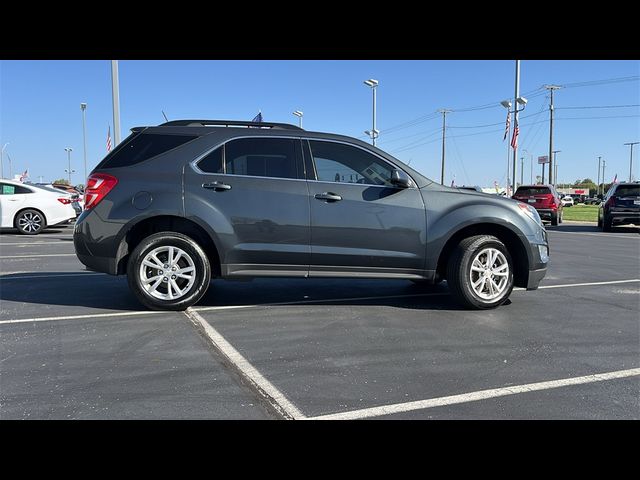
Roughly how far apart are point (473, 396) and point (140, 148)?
13.2 feet

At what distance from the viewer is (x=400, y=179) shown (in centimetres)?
520

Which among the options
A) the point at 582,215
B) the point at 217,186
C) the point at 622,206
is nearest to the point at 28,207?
the point at 217,186

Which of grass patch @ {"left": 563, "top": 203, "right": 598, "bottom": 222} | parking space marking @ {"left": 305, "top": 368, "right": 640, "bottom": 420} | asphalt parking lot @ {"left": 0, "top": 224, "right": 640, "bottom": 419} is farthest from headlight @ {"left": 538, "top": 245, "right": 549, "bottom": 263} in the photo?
grass patch @ {"left": 563, "top": 203, "right": 598, "bottom": 222}

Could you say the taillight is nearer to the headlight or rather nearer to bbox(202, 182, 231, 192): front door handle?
bbox(202, 182, 231, 192): front door handle

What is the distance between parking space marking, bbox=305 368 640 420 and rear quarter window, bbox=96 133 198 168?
348cm

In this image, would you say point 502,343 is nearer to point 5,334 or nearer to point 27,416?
point 27,416

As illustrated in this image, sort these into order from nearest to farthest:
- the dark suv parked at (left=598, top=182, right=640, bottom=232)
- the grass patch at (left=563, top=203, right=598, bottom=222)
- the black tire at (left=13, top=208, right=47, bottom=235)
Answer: the black tire at (left=13, top=208, right=47, bottom=235)
the dark suv parked at (left=598, top=182, right=640, bottom=232)
the grass patch at (left=563, top=203, right=598, bottom=222)

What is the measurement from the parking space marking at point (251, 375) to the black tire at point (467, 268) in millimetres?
Result: 2536

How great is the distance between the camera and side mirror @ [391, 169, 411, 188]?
5.19 meters
